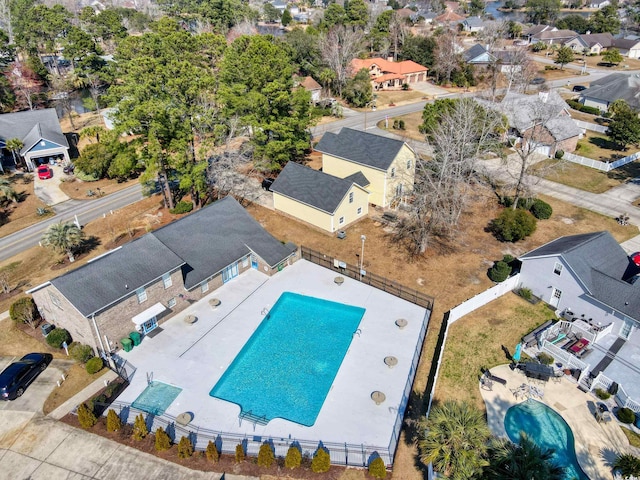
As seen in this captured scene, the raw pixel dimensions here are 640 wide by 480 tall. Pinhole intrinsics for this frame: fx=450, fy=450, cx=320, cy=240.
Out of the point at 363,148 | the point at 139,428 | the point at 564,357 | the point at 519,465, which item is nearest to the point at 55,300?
the point at 139,428

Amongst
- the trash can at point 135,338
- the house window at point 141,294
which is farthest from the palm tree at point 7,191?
the trash can at point 135,338

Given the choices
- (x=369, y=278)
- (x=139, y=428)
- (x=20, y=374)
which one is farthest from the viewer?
(x=369, y=278)

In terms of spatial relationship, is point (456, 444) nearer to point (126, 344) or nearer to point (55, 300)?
point (126, 344)

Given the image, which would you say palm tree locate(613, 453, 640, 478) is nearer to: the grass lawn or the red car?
the grass lawn

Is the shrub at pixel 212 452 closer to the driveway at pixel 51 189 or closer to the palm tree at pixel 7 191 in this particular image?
the driveway at pixel 51 189

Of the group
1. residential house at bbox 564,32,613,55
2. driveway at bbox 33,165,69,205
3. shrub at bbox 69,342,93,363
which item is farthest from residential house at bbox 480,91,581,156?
residential house at bbox 564,32,613,55

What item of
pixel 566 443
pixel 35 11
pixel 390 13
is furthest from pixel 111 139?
pixel 390 13
